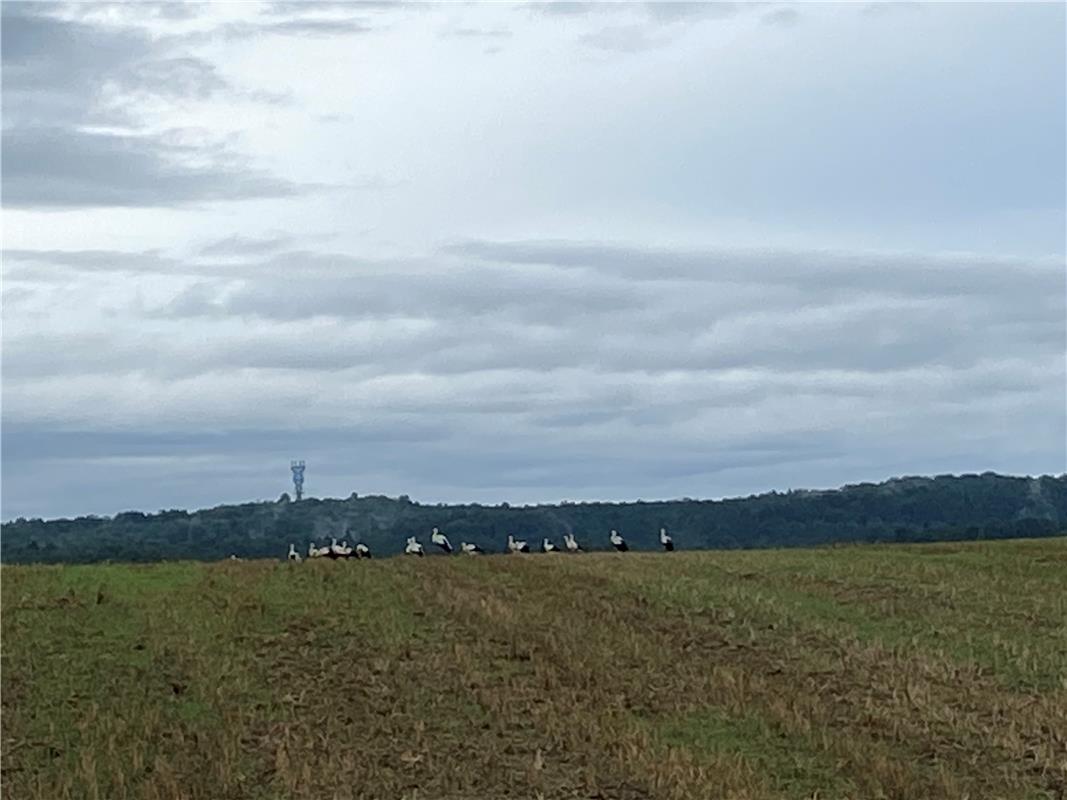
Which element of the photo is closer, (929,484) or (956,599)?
(956,599)

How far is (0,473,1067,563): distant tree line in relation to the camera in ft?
255

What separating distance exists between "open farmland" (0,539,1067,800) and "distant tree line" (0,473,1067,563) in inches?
1661

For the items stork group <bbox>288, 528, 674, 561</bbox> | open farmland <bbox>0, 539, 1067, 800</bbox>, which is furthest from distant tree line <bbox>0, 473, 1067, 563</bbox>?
open farmland <bbox>0, 539, 1067, 800</bbox>

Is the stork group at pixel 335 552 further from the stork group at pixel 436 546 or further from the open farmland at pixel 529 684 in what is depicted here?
the open farmland at pixel 529 684

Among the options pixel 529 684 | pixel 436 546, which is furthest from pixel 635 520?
pixel 529 684

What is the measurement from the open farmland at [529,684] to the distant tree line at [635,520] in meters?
42.2

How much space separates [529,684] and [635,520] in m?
63.8

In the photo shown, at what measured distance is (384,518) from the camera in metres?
95.4

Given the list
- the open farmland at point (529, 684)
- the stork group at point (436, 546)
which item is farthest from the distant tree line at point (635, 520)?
the open farmland at point (529, 684)

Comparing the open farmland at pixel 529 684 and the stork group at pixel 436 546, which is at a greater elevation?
the stork group at pixel 436 546

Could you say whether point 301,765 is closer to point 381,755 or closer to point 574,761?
point 381,755

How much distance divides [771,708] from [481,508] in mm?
67002

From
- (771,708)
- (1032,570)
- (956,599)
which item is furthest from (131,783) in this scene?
(1032,570)

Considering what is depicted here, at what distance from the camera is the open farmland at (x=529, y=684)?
16.6 metres
